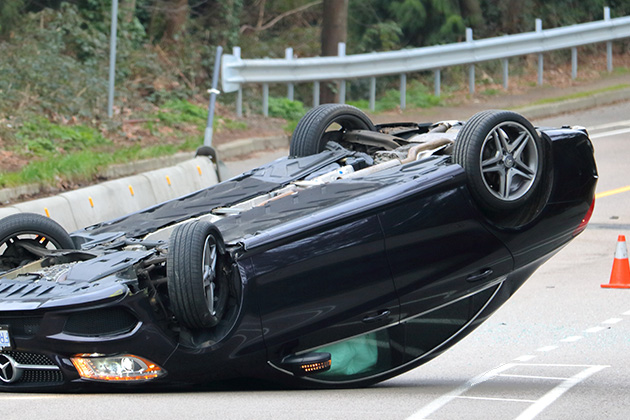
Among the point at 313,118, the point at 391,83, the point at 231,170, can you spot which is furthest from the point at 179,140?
the point at 391,83

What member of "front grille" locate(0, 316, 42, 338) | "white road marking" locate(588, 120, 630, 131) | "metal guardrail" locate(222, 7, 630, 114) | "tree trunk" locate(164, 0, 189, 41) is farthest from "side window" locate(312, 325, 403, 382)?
"tree trunk" locate(164, 0, 189, 41)

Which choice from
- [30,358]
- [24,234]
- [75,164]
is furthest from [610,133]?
[30,358]

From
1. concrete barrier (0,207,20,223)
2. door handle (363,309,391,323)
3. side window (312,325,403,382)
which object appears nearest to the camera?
door handle (363,309,391,323)

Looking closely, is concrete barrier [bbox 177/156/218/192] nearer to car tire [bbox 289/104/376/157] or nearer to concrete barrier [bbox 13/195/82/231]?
concrete barrier [bbox 13/195/82/231]

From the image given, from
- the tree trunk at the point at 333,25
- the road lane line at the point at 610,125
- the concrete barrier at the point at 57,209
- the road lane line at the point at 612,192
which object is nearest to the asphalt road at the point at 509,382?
the road lane line at the point at 612,192

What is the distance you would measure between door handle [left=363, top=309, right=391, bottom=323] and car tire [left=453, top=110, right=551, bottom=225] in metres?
0.93

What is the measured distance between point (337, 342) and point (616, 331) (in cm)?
324

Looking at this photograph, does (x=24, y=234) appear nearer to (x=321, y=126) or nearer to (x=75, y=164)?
(x=321, y=126)

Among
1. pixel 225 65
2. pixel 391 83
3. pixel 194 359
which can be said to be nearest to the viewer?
pixel 194 359

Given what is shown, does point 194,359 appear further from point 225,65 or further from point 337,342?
point 225,65

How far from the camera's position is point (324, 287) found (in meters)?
6.05

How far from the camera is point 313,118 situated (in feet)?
26.2

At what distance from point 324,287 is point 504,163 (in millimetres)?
1515

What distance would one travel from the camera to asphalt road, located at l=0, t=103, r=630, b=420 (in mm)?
5406
